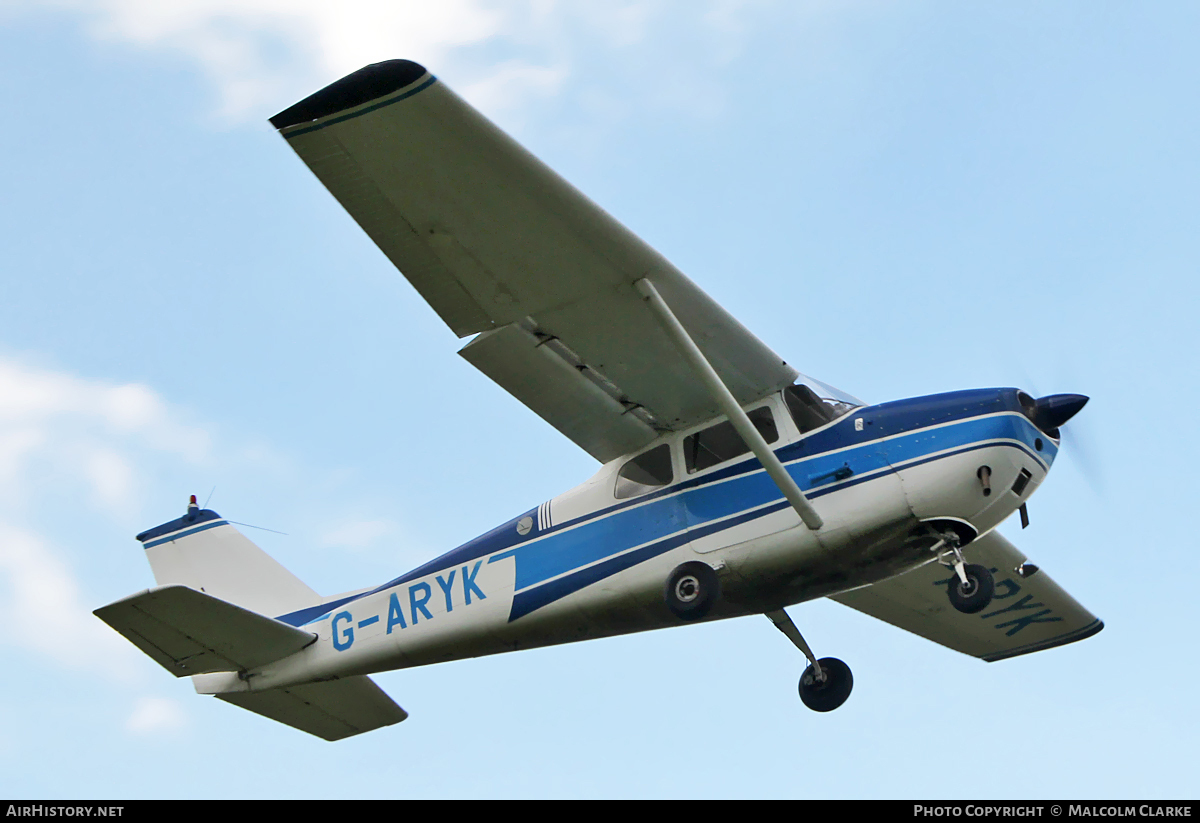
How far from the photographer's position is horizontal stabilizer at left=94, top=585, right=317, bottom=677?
10.5 metres

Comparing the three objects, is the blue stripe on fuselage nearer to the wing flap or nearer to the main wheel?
the wing flap

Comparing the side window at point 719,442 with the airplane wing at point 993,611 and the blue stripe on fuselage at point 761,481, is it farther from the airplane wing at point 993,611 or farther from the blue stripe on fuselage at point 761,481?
the airplane wing at point 993,611

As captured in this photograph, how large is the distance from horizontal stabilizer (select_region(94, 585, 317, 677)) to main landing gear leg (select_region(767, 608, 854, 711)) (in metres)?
4.50

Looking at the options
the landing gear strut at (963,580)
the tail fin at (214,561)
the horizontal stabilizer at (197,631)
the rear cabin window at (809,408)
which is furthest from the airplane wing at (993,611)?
the tail fin at (214,561)

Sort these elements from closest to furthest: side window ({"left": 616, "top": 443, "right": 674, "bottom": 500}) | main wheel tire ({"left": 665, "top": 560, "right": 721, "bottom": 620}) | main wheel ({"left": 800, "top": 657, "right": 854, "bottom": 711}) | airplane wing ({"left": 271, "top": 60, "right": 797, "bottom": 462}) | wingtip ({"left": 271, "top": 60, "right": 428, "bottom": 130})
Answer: wingtip ({"left": 271, "top": 60, "right": 428, "bottom": 130}), airplane wing ({"left": 271, "top": 60, "right": 797, "bottom": 462}), main wheel tire ({"left": 665, "top": 560, "right": 721, "bottom": 620}), side window ({"left": 616, "top": 443, "right": 674, "bottom": 500}), main wheel ({"left": 800, "top": 657, "right": 854, "bottom": 711})

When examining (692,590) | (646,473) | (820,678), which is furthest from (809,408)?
(820,678)

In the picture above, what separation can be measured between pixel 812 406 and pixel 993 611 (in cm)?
452

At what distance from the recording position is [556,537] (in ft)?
35.9

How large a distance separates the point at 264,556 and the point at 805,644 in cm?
577

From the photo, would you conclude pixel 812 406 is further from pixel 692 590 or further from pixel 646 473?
pixel 692 590

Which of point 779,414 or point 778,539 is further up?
point 779,414

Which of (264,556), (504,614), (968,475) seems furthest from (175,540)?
(968,475)

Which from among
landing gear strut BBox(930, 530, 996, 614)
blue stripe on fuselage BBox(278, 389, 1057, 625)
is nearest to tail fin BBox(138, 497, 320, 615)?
blue stripe on fuselage BBox(278, 389, 1057, 625)
